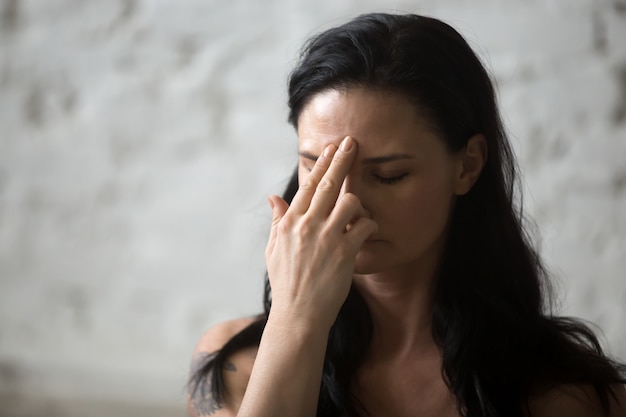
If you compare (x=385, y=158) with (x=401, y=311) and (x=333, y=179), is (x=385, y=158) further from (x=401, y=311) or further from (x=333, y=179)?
(x=401, y=311)

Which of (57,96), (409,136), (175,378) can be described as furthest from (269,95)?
(409,136)

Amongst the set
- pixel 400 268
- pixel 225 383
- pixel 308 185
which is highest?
pixel 308 185

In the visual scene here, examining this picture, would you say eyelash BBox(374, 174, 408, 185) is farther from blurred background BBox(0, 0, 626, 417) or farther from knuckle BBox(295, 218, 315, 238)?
blurred background BBox(0, 0, 626, 417)

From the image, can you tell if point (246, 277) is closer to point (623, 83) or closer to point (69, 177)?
point (69, 177)

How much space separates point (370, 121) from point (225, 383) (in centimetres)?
48

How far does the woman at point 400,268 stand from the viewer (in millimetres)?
1061

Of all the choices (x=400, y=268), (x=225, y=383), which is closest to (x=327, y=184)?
(x=400, y=268)

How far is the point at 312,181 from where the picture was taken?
109cm

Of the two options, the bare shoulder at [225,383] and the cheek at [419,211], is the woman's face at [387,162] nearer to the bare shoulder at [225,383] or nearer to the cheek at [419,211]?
the cheek at [419,211]

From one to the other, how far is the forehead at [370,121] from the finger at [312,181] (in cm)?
2

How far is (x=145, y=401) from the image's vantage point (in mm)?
→ 2045

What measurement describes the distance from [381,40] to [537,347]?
0.53 metres

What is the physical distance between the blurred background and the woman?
0.59 meters

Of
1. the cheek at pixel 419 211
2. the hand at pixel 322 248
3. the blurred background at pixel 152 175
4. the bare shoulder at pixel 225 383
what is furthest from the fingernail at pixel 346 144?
the blurred background at pixel 152 175
